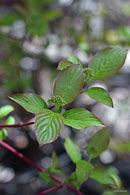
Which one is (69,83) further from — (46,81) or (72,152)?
(46,81)

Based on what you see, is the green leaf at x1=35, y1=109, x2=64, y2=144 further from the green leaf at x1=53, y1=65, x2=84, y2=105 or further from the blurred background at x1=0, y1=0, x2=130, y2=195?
the blurred background at x1=0, y1=0, x2=130, y2=195

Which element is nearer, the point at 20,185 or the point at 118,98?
the point at 20,185

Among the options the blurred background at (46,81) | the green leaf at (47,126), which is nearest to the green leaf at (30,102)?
the green leaf at (47,126)

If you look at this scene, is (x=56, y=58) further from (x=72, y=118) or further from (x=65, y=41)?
(x=72, y=118)

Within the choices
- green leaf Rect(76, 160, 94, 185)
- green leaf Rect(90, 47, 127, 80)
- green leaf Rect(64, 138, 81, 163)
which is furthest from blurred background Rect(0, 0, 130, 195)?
green leaf Rect(90, 47, 127, 80)

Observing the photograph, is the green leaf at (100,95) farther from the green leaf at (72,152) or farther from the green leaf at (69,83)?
the green leaf at (72,152)

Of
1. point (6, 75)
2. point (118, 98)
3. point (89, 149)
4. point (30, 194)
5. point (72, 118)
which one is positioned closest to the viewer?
point (72, 118)

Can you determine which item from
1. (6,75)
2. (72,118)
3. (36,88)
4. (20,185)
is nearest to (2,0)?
(6,75)

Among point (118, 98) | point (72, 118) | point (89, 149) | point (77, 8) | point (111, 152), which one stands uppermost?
point (77, 8)
